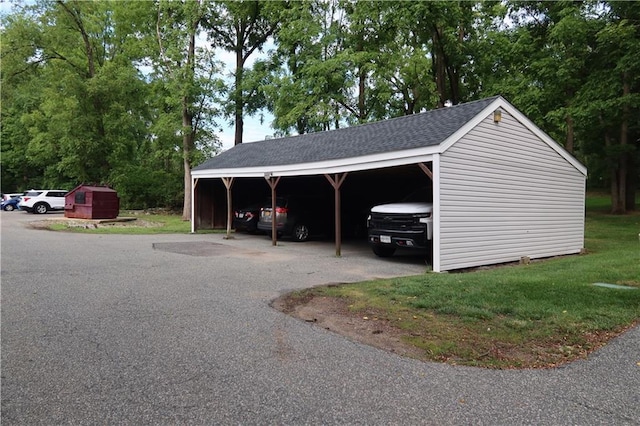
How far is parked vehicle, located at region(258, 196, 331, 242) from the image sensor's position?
14723mm

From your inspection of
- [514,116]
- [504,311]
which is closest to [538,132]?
[514,116]

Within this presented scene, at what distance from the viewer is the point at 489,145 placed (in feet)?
32.7

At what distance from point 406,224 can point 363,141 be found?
136 inches

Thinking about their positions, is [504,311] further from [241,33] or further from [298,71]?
[241,33]

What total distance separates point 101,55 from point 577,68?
3315 cm

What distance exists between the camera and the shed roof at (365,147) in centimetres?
946

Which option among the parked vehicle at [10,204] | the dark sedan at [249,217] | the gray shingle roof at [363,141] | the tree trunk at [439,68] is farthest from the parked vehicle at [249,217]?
the parked vehicle at [10,204]

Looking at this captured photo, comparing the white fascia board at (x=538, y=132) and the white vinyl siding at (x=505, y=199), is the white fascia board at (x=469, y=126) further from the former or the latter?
the white fascia board at (x=538, y=132)

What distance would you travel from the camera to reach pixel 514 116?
34.7 feet

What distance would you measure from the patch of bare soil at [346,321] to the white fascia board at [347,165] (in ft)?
14.2

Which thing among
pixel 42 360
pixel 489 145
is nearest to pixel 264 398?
pixel 42 360

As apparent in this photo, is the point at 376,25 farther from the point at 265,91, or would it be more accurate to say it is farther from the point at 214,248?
the point at 214,248

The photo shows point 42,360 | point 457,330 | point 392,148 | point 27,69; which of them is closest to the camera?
point 42,360

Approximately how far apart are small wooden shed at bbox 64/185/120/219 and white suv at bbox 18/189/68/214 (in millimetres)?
8455
